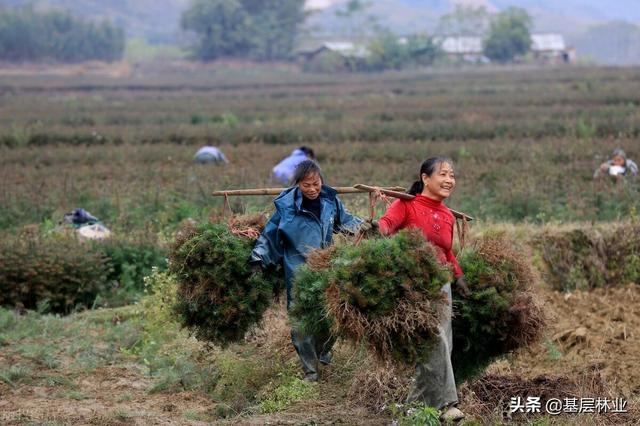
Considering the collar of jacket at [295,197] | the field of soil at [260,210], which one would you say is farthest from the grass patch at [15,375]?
the collar of jacket at [295,197]

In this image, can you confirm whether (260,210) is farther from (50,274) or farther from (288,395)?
(288,395)

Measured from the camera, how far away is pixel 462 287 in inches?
243

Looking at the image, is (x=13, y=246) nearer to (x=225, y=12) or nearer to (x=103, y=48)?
(x=225, y=12)

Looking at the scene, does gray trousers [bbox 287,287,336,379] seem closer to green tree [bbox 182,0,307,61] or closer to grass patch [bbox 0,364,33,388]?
grass patch [bbox 0,364,33,388]

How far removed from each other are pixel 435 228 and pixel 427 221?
0.21ft

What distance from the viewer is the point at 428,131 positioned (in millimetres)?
23625

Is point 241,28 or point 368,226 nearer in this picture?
point 368,226

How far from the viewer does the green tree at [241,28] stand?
77.4m

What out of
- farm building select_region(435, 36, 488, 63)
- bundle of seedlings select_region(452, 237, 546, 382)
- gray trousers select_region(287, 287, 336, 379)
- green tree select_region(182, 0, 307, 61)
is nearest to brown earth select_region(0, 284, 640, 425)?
gray trousers select_region(287, 287, 336, 379)

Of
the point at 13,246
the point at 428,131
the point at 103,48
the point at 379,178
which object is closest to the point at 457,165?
the point at 379,178

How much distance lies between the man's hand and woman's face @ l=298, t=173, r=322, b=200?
1203mm

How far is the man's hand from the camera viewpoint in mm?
6168

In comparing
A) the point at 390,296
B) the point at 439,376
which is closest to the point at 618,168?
the point at 439,376

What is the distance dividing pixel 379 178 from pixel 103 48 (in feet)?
232
